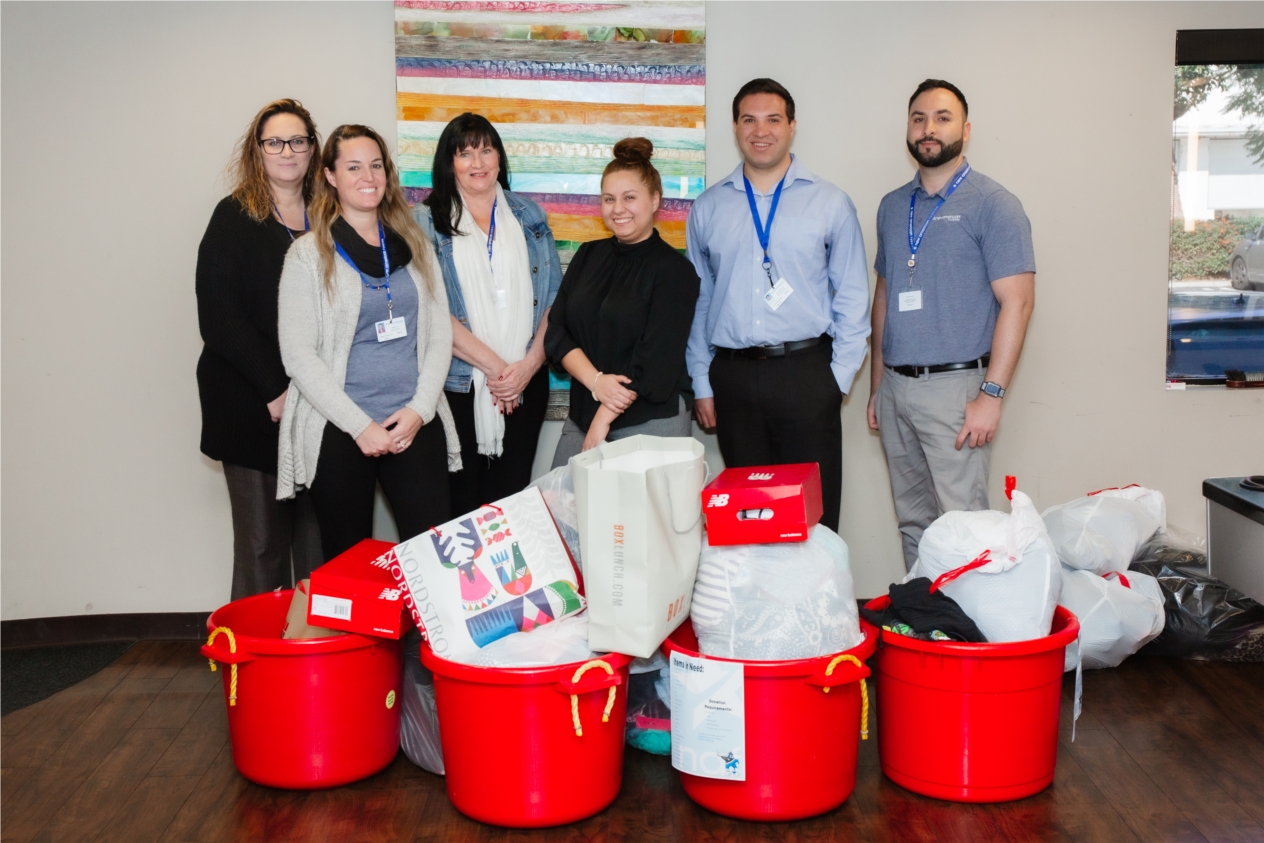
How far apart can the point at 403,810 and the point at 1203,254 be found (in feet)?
10.7

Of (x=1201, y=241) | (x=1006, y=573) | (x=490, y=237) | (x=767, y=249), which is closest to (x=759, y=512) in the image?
(x=1006, y=573)

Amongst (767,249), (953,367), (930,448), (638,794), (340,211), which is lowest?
(638,794)

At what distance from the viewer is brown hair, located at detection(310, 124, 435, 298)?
266cm

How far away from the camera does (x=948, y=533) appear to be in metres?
2.39

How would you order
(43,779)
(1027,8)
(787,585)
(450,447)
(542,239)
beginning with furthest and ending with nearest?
(1027,8), (542,239), (450,447), (43,779), (787,585)

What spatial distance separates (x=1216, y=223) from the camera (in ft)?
11.6

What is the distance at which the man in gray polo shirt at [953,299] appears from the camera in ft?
9.88

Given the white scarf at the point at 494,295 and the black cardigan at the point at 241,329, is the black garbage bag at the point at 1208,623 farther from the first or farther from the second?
the black cardigan at the point at 241,329

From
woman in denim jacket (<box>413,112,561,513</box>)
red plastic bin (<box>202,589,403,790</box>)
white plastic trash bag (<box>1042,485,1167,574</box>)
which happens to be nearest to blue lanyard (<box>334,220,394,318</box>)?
woman in denim jacket (<box>413,112,561,513</box>)

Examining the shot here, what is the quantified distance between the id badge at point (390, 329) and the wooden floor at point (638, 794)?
114cm

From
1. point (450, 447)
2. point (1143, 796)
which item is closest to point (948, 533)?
point (1143, 796)

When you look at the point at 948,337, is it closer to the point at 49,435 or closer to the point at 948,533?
the point at 948,533

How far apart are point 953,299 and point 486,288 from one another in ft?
4.75

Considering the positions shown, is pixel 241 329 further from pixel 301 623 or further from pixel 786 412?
pixel 786 412
